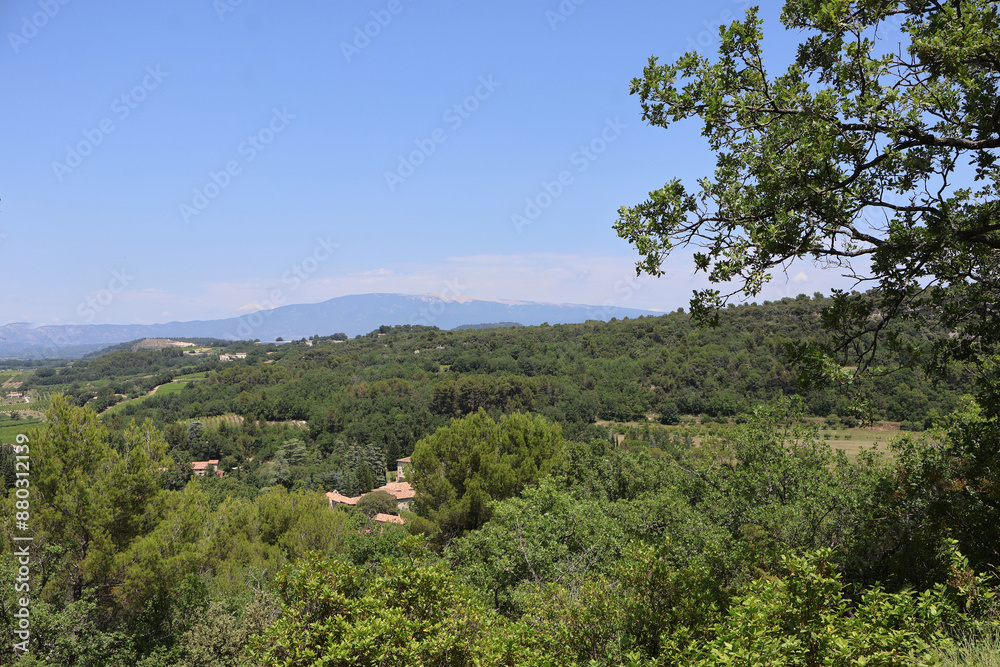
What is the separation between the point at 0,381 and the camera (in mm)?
107938

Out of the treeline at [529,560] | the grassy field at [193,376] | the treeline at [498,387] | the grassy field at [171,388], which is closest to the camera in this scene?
the treeline at [529,560]

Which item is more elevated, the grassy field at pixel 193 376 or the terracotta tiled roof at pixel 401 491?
the grassy field at pixel 193 376

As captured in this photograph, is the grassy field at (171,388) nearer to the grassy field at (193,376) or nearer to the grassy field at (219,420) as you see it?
the grassy field at (193,376)

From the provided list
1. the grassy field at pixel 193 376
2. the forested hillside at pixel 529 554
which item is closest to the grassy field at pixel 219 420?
the grassy field at pixel 193 376

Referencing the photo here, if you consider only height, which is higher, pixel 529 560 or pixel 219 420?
pixel 529 560

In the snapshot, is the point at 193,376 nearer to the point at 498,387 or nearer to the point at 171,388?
the point at 171,388

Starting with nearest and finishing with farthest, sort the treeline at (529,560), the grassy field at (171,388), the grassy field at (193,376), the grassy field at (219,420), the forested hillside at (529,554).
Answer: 1. the treeline at (529,560)
2. the forested hillside at (529,554)
3. the grassy field at (219,420)
4. the grassy field at (171,388)
5. the grassy field at (193,376)

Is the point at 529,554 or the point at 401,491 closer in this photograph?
the point at 529,554

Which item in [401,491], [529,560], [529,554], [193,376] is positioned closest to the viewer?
[529,560]

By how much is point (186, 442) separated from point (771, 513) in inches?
2644

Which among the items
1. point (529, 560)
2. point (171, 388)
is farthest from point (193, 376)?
point (529, 560)

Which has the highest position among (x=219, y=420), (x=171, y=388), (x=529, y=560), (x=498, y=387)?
(x=529, y=560)

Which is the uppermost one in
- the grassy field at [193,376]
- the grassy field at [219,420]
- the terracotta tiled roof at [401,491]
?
the grassy field at [193,376]

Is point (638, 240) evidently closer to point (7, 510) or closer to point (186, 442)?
point (7, 510)
